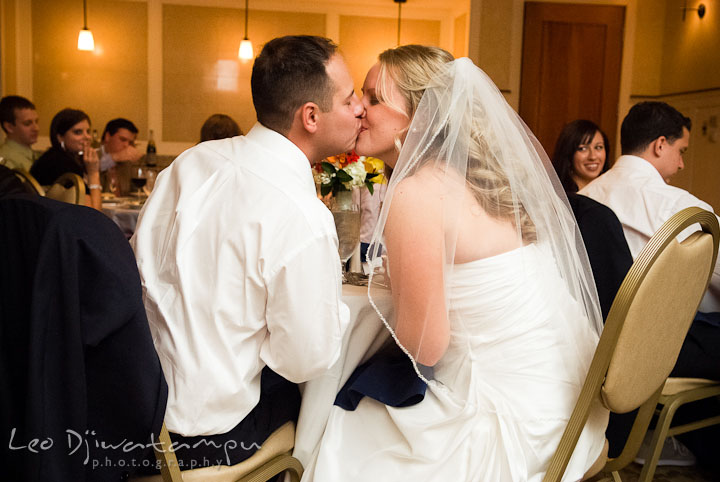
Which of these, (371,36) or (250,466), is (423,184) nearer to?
(250,466)

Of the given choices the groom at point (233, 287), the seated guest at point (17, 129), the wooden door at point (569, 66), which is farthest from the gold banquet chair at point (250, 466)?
the wooden door at point (569, 66)

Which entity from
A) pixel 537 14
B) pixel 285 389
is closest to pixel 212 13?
pixel 537 14

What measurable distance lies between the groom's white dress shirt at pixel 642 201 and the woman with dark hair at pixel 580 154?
784mm

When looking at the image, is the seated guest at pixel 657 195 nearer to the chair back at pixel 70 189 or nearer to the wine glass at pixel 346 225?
the wine glass at pixel 346 225

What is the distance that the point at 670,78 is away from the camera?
6684 millimetres

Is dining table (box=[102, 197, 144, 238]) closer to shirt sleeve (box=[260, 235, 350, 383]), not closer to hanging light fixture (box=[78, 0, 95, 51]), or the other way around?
shirt sleeve (box=[260, 235, 350, 383])

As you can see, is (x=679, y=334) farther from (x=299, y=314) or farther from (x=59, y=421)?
(x=59, y=421)

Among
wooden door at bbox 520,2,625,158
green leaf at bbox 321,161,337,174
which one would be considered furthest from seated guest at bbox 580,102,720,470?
wooden door at bbox 520,2,625,158

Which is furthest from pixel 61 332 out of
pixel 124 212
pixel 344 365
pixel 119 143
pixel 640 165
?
pixel 119 143

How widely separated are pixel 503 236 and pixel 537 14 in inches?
236

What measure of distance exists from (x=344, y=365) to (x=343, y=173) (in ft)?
1.82

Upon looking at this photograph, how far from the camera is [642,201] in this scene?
2.63 metres

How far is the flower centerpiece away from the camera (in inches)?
73.8

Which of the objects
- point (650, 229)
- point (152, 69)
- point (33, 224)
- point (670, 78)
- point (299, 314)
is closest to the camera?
point (33, 224)
